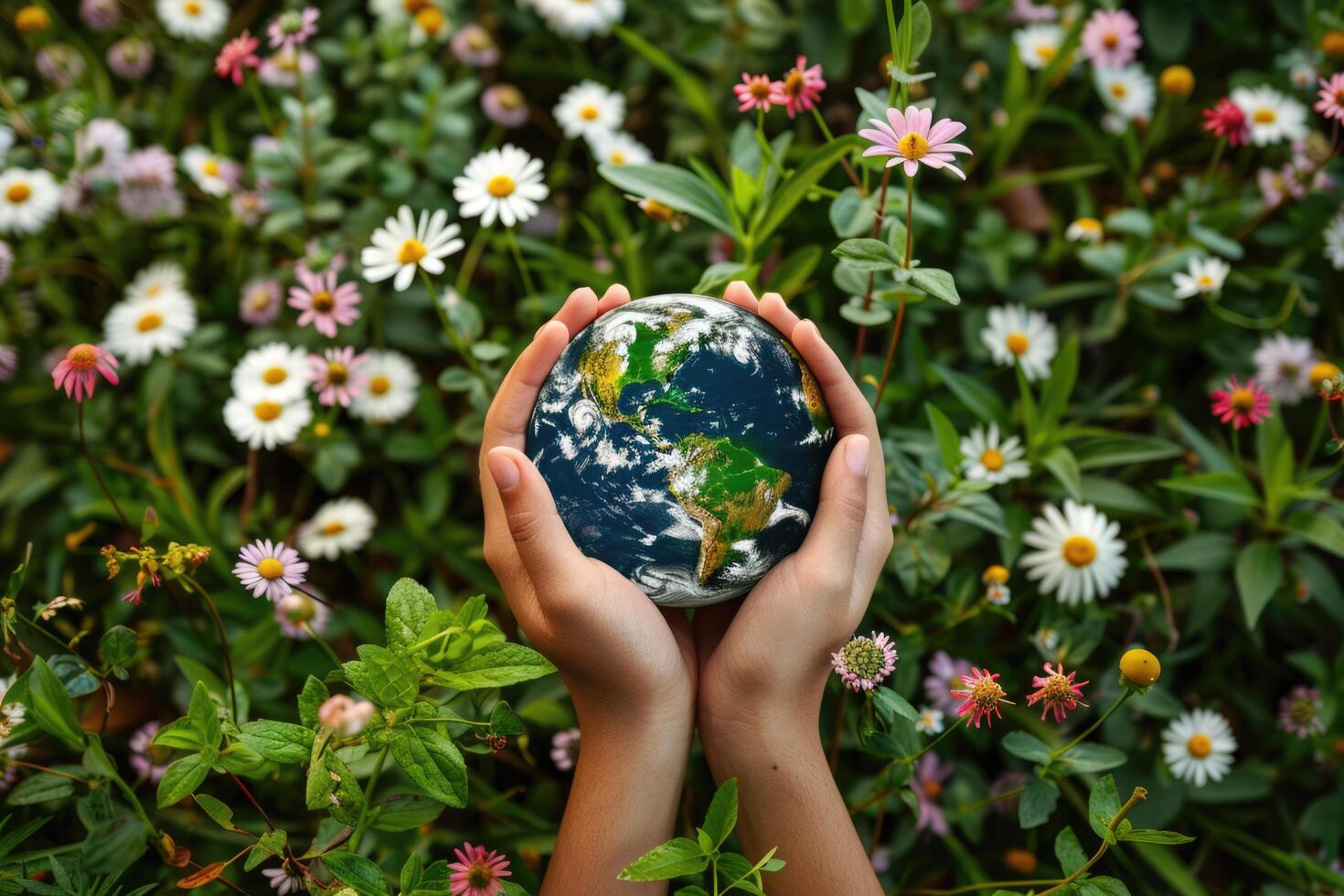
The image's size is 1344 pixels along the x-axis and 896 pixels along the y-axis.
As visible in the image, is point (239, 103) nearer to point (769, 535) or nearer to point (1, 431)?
point (1, 431)

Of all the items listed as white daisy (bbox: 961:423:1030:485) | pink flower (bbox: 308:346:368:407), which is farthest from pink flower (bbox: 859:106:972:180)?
pink flower (bbox: 308:346:368:407)

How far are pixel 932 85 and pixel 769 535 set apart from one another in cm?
164

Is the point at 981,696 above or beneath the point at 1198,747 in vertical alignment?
above

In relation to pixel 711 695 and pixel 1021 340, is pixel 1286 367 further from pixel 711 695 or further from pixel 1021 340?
pixel 711 695

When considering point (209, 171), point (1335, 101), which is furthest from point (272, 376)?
point (1335, 101)

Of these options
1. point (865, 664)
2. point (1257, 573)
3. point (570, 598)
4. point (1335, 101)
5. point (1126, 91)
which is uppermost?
point (1335, 101)

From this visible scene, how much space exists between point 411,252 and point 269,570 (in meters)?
0.65

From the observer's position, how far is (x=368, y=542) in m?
2.32

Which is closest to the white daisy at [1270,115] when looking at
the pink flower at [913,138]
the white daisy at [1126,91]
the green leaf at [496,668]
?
the white daisy at [1126,91]

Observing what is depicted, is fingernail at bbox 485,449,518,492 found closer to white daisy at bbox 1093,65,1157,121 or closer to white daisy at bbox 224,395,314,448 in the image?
white daisy at bbox 224,395,314,448

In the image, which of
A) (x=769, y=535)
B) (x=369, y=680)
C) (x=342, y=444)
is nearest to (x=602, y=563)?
(x=769, y=535)

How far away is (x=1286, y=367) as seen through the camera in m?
2.28

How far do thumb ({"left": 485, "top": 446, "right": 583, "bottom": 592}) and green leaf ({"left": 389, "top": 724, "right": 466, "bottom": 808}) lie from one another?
241mm

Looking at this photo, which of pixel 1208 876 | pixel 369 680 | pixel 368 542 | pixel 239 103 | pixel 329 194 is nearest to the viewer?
pixel 369 680
